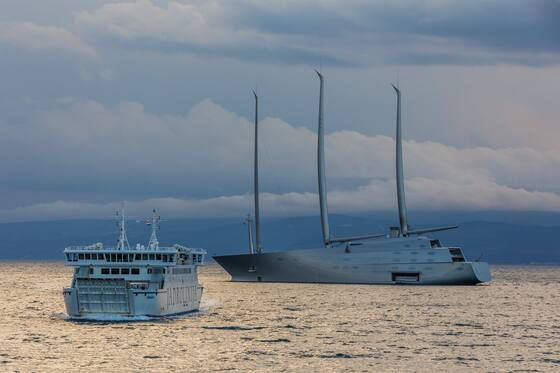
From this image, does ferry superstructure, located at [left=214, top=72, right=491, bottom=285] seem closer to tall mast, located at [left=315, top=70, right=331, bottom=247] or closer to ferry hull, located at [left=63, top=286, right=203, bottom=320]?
tall mast, located at [left=315, top=70, right=331, bottom=247]

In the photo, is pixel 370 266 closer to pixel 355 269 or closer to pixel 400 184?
pixel 355 269

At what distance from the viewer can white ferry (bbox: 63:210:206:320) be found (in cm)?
9756

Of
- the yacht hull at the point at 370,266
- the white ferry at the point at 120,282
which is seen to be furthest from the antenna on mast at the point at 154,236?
the yacht hull at the point at 370,266

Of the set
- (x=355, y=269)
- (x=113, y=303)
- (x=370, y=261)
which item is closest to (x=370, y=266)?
(x=370, y=261)

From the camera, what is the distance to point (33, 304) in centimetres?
13950

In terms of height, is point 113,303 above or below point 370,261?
below

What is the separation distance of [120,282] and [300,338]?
17276 mm

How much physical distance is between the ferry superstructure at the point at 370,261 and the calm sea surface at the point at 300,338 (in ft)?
106

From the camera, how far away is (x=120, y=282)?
96.5m

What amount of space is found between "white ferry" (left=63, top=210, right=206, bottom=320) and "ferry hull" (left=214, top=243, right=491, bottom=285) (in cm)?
Answer: 7534

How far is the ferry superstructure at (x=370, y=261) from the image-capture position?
172750 millimetres

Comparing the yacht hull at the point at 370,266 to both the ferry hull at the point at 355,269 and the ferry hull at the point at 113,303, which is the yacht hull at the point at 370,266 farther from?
the ferry hull at the point at 113,303

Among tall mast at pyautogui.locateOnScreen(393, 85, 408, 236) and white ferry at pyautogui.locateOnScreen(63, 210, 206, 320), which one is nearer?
white ferry at pyautogui.locateOnScreen(63, 210, 206, 320)

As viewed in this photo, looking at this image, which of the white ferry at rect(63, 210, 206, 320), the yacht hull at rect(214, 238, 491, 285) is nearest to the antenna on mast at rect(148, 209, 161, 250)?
the white ferry at rect(63, 210, 206, 320)
